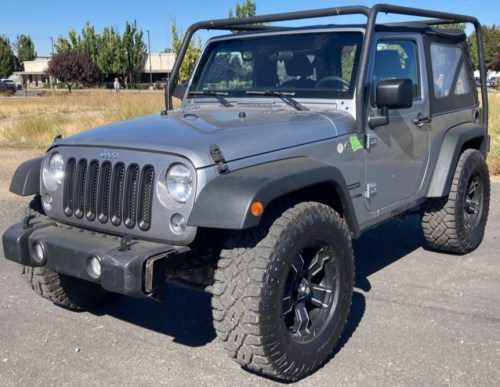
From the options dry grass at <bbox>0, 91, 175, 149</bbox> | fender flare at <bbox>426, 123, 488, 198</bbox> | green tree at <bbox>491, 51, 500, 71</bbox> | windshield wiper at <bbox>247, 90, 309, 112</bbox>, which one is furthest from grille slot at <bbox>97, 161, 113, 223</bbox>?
green tree at <bbox>491, 51, 500, 71</bbox>

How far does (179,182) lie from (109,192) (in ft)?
1.42

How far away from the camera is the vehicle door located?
3977 mm

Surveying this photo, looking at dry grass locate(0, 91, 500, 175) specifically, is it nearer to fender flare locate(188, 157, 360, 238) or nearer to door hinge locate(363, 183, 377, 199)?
door hinge locate(363, 183, 377, 199)

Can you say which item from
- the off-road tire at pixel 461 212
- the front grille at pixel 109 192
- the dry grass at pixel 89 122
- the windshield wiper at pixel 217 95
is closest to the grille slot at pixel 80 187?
the front grille at pixel 109 192

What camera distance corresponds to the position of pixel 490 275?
4.75 metres

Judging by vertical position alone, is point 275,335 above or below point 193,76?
below

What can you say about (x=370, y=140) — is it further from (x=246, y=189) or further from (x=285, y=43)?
(x=246, y=189)

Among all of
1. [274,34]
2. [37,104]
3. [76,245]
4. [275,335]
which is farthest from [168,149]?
[37,104]

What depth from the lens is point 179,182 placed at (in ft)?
9.69

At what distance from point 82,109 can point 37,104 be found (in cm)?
546

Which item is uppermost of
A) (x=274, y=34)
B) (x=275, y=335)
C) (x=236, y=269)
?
(x=274, y=34)

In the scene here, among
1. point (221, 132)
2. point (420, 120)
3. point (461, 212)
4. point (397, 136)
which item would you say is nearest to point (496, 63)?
point (461, 212)

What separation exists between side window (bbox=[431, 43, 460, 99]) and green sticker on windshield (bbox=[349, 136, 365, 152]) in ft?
4.25

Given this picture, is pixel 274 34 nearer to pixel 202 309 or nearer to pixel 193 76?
pixel 193 76
